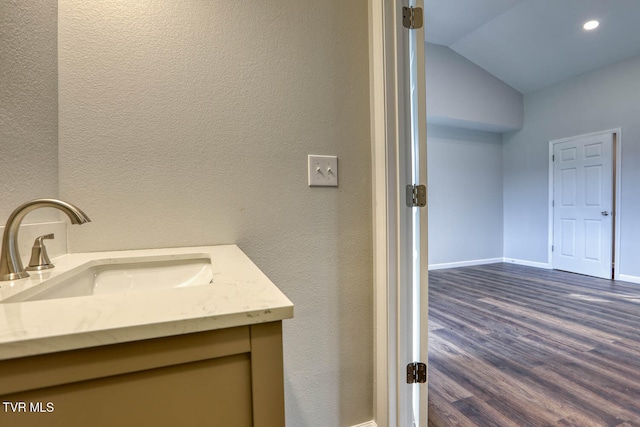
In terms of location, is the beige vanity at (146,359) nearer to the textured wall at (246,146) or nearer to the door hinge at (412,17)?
the textured wall at (246,146)

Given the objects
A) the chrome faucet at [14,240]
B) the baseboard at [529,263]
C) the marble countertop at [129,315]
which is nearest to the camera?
the marble countertop at [129,315]

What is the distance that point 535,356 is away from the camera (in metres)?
1.95

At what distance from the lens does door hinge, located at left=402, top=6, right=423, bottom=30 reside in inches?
45.4

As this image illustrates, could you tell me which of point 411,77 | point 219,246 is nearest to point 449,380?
point 219,246

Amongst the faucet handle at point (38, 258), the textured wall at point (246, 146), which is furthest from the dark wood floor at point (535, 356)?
the faucet handle at point (38, 258)

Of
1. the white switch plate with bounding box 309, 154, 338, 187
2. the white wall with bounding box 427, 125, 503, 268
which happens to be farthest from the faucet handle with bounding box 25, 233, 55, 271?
the white wall with bounding box 427, 125, 503, 268

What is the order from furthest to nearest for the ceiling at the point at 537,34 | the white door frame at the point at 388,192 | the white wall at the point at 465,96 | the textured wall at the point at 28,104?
the white wall at the point at 465,96 → the ceiling at the point at 537,34 → the white door frame at the point at 388,192 → the textured wall at the point at 28,104

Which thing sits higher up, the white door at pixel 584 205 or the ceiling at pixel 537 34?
the ceiling at pixel 537 34

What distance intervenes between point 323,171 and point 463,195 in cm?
440

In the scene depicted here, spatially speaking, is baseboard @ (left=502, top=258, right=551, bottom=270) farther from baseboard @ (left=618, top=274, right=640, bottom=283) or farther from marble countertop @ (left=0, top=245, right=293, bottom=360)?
marble countertop @ (left=0, top=245, right=293, bottom=360)

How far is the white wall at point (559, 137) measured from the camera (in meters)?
3.62

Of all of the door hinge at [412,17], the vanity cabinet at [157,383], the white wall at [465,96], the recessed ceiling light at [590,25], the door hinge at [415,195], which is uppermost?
the recessed ceiling light at [590,25]

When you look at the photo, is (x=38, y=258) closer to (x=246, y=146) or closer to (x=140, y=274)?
(x=140, y=274)

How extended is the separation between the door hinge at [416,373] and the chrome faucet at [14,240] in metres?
1.20
